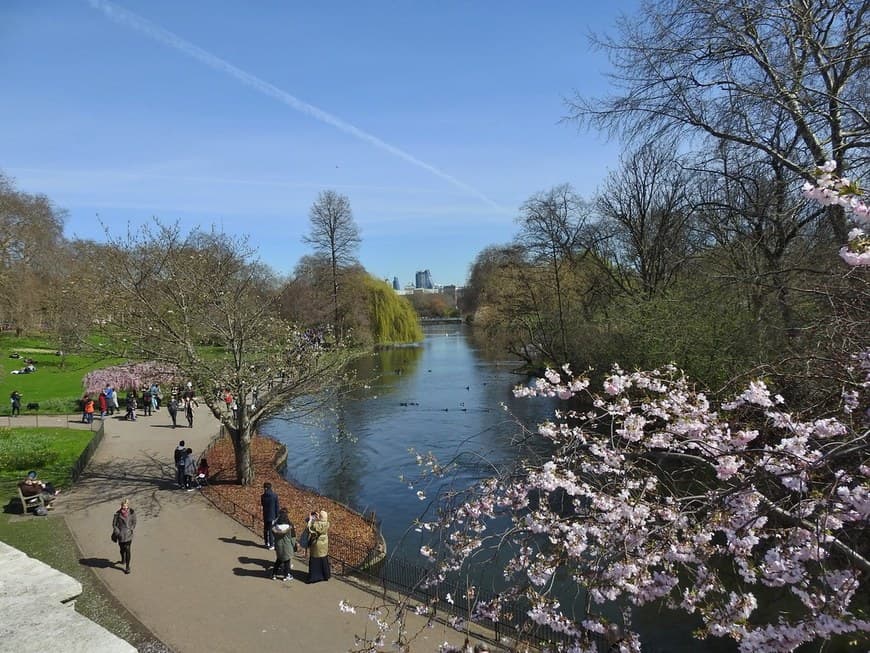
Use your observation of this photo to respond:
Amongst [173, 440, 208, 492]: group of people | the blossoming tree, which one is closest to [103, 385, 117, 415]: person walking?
[173, 440, 208, 492]: group of people

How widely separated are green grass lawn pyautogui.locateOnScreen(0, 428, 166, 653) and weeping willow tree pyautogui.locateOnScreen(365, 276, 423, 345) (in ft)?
127

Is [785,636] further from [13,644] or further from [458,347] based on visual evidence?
[458,347]

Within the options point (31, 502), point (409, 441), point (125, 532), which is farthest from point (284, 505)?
point (409, 441)

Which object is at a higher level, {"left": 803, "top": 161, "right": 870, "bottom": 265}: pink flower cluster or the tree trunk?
{"left": 803, "top": 161, "right": 870, "bottom": 265}: pink flower cluster

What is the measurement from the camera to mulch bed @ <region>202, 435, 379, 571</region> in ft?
40.4

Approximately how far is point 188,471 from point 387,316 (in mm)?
45641

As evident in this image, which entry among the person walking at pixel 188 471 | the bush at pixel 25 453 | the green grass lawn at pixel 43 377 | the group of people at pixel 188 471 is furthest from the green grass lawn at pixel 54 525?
the green grass lawn at pixel 43 377

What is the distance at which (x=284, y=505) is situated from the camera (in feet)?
48.4

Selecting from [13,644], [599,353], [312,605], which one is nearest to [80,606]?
[312,605]

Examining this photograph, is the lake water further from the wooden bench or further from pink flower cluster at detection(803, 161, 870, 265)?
the wooden bench

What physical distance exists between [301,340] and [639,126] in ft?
42.3

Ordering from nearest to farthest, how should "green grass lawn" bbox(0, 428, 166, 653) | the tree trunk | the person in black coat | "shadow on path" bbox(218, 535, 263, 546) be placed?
"green grass lawn" bbox(0, 428, 166, 653) < the person in black coat < "shadow on path" bbox(218, 535, 263, 546) < the tree trunk

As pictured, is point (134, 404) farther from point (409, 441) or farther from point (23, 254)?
point (23, 254)

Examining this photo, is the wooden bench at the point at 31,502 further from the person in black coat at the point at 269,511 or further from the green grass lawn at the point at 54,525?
the person in black coat at the point at 269,511
